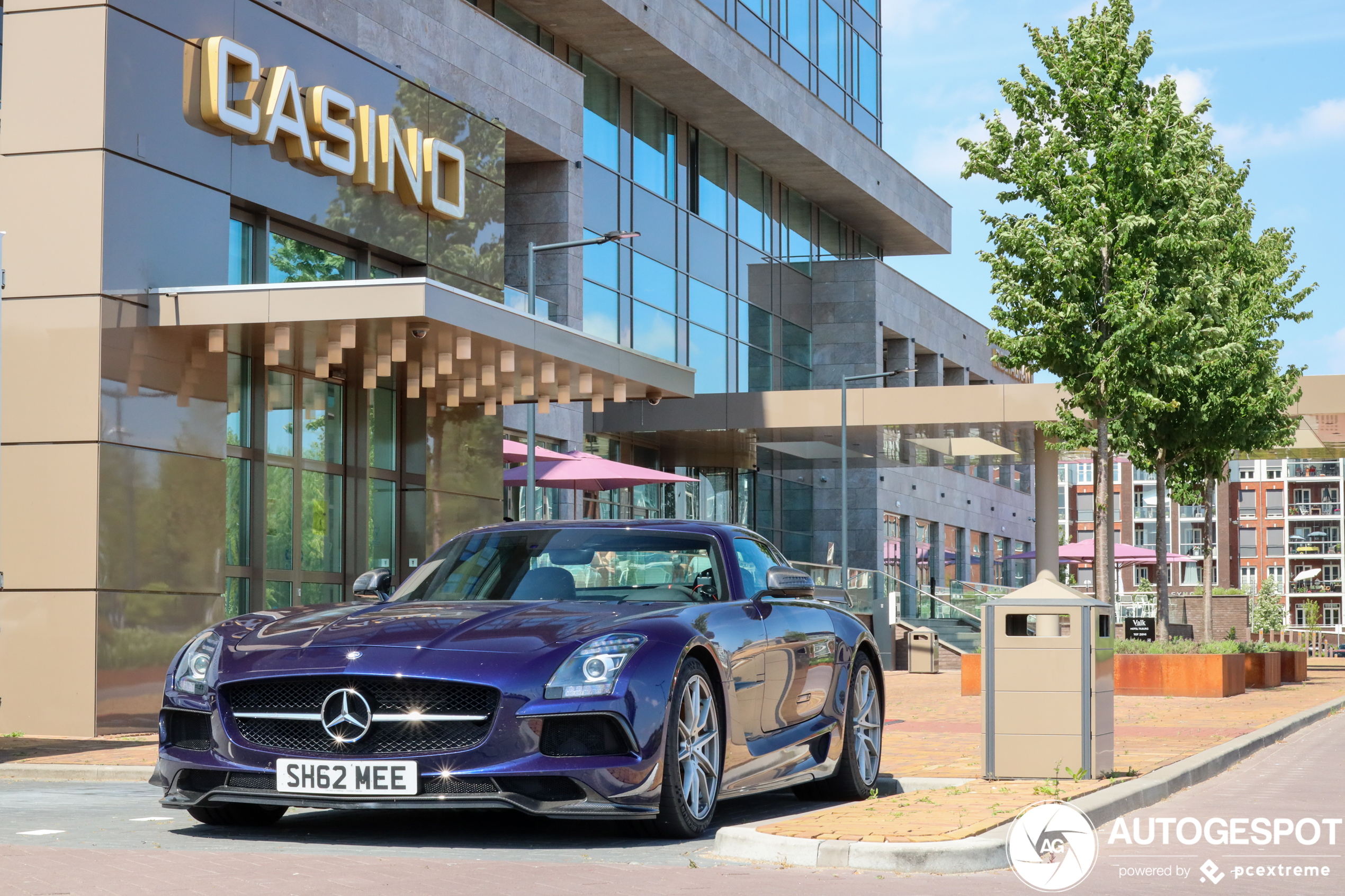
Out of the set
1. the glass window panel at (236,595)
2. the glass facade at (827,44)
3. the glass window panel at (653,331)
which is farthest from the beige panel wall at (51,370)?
the glass facade at (827,44)

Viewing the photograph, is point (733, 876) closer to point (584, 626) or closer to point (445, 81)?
point (584, 626)

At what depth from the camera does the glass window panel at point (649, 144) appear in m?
38.3

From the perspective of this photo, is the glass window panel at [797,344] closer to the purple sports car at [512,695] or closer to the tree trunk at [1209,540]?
the tree trunk at [1209,540]

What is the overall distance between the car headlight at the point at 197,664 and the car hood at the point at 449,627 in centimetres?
11

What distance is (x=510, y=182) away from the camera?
32719 millimetres

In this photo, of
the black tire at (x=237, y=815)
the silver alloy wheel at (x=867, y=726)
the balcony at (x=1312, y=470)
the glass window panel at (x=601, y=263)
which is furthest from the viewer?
the balcony at (x=1312, y=470)

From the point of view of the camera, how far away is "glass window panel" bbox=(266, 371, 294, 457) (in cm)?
1828

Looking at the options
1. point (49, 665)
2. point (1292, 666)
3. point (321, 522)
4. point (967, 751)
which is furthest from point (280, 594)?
point (1292, 666)

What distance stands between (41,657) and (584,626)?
361 inches

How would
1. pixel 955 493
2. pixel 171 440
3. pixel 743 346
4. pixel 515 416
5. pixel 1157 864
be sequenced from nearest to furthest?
pixel 1157 864, pixel 171 440, pixel 515 416, pixel 743 346, pixel 955 493

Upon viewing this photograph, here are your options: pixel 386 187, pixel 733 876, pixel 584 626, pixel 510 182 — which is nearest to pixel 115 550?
pixel 386 187

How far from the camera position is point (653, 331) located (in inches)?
1516

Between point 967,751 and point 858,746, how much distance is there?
3388 millimetres

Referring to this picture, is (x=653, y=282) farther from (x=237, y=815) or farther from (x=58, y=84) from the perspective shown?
(x=237, y=815)
